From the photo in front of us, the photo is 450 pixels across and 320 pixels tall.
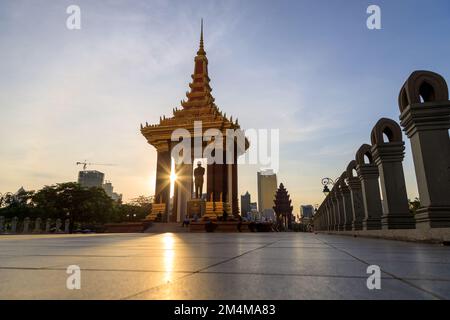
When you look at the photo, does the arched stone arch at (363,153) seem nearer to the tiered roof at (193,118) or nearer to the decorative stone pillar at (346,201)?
the decorative stone pillar at (346,201)

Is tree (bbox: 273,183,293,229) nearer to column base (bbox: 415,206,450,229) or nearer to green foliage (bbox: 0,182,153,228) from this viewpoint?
green foliage (bbox: 0,182,153,228)

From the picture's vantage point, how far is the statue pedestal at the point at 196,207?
1180 inches

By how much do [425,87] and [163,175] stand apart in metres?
27.1

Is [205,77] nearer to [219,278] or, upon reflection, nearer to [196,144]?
[196,144]

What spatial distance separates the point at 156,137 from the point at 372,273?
3055 centimetres

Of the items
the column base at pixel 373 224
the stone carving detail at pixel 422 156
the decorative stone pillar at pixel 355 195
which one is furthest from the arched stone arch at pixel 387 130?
Answer: the decorative stone pillar at pixel 355 195

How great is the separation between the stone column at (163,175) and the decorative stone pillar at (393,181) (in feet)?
82.1

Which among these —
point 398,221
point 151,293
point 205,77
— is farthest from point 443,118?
point 205,77

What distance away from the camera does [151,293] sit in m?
1.34

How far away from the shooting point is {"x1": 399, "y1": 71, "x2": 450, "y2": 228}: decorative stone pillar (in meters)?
5.13

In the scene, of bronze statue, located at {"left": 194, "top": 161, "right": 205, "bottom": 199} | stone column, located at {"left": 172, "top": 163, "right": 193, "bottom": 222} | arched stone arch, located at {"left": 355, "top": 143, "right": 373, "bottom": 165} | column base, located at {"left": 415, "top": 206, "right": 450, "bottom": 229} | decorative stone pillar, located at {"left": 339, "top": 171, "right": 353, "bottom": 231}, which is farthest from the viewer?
stone column, located at {"left": 172, "top": 163, "right": 193, "bottom": 222}

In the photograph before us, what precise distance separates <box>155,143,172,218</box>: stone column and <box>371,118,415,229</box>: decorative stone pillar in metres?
25.0

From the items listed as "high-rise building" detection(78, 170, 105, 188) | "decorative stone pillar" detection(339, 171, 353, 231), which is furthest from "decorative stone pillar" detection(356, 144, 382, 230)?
"high-rise building" detection(78, 170, 105, 188)

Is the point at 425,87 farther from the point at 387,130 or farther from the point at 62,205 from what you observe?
the point at 62,205
